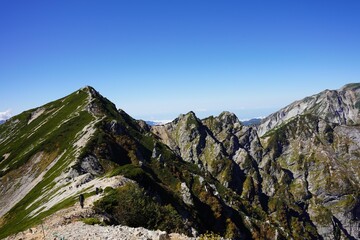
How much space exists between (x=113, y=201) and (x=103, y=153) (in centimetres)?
8116

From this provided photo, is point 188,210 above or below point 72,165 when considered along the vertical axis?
below

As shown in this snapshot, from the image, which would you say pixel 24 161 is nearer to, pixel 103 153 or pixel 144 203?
pixel 103 153

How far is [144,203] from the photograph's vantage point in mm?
45500

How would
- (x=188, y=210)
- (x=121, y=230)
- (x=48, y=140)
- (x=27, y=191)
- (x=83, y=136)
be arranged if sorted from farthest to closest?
(x=48, y=140), (x=83, y=136), (x=27, y=191), (x=188, y=210), (x=121, y=230)

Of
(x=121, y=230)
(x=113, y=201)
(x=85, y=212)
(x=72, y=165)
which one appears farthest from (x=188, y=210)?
(x=121, y=230)

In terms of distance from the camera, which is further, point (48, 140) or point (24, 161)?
point (48, 140)

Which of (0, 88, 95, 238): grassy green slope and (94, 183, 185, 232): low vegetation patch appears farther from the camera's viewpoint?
(0, 88, 95, 238): grassy green slope

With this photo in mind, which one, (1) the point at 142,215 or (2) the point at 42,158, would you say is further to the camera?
(2) the point at 42,158

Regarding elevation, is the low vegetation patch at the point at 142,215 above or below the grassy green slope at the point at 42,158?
below

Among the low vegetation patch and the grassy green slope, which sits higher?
the grassy green slope

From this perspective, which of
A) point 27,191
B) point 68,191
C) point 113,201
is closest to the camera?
point 113,201

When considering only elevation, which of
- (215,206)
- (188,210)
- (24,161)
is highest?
(24,161)

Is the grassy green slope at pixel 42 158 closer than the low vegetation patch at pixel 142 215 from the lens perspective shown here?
No

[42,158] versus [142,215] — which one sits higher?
[42,158]
